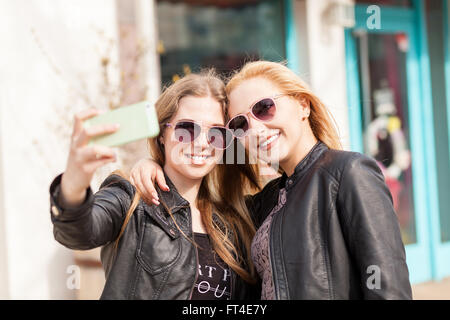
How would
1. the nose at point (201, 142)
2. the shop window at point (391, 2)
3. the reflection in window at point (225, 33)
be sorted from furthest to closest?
the shop window at point (391, 2), the reflection in window at point (225, 33), the nose at point (201, 142)

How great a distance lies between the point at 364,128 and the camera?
5438 mm

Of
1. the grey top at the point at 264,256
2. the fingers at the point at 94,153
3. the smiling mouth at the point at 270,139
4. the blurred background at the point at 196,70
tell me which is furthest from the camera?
the blurred background at the point at 196,70

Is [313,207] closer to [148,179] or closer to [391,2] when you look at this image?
[148,179]

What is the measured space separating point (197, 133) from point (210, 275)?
0.53 meters

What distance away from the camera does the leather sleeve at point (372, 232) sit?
1426 millimetres

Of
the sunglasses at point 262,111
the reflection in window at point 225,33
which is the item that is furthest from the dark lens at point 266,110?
the reflection in window at point 225,33

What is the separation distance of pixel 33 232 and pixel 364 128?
11.7 ft

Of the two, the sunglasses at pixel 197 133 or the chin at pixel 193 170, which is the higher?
the sunglasses at pixel 197 133

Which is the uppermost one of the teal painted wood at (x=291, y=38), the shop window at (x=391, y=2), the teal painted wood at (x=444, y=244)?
the shop window at (x=391, y=2)

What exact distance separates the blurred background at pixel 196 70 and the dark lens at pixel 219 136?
1.88 meters

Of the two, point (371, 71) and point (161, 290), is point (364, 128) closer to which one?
point (371, 71)

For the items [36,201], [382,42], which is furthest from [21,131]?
[382,42]

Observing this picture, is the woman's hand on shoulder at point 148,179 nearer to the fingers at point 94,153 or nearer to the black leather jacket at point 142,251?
the black leather jacket at point 142,251

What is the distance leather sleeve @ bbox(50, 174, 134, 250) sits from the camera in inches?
55.0
